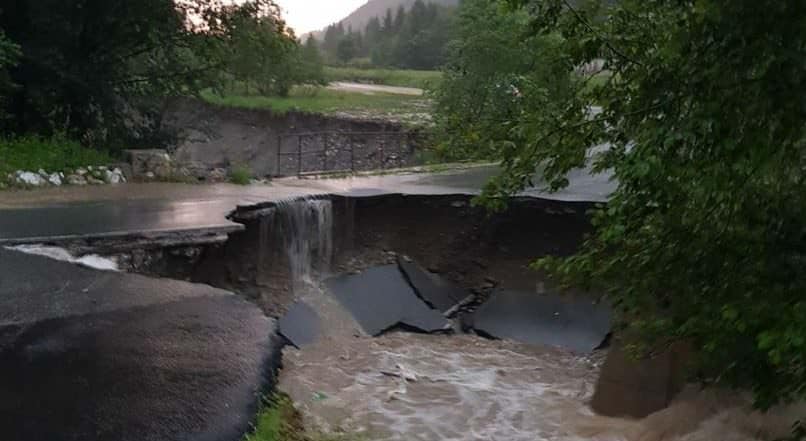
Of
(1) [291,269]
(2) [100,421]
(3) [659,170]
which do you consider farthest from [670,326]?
(1) [291,269]

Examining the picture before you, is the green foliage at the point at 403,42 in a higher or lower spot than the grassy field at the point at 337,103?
higher

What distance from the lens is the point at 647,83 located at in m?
3.78

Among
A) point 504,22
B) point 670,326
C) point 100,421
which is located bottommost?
point 100,421

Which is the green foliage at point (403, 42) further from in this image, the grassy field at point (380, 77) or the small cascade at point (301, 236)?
the small cascade at point (301, 236)

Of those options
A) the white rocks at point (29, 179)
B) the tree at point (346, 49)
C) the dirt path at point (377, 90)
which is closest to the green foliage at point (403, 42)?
the tree at point (346, 49)

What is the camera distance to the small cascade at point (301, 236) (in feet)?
36.4

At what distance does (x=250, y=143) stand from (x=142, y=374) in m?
30.3

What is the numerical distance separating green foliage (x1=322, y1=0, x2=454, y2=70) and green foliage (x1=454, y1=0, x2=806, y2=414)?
5904 centimetres

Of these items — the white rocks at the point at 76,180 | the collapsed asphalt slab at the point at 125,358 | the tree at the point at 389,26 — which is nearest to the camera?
the collapsed asphalt slab at the point at 125,358

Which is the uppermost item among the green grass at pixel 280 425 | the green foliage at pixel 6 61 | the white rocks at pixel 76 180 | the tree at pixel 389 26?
the tree at pixel 389 26

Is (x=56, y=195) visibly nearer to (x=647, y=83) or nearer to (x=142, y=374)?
(x=142, y=374)

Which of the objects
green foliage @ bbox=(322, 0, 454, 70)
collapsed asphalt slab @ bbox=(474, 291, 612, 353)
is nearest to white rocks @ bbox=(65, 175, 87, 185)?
collapsed asphalt slab @ bbox=(474, 291, 612, 353)

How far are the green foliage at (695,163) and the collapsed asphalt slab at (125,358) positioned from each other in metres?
2.16

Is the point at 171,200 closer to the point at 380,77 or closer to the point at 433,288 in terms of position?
the point at 433,288
